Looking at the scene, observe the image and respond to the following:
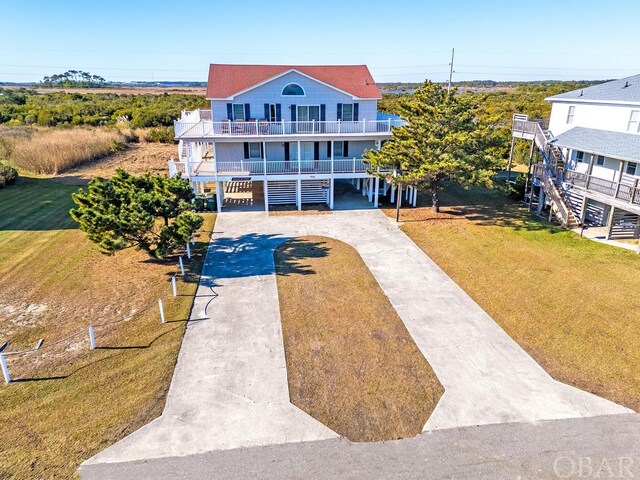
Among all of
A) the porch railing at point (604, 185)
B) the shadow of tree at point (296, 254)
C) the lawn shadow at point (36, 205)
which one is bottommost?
the shadow of tree at point (296, 254)

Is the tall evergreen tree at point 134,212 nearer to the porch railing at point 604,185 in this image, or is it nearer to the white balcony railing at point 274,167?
the white balcony railing at point 274,167

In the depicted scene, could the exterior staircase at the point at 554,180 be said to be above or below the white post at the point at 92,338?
above

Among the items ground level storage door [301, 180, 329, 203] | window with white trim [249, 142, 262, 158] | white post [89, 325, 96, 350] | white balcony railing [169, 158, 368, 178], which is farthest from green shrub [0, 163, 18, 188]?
white post [89, 325, 96, 350]

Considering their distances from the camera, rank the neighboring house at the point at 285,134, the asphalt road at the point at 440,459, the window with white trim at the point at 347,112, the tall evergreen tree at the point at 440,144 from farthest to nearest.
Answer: the window with white trim at the point at 347,112 → the neighboring house at the point at 285,134 → the tall evergreen tree at the point at 440,144 → the asphalt road at the point at 440,459

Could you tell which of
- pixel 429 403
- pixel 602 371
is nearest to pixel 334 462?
pixel 429 403

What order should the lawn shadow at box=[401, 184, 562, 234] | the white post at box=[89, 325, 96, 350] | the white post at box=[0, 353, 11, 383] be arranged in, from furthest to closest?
1. the lawn shadow at box=[401, 184, 562, 234]
2. the white post at box=[89, 325, 96, 350]
3. the white post at box=[0, 353, 11, 383]

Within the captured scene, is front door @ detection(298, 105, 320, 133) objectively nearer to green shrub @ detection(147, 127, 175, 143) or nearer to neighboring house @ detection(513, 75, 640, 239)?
neighboring house @ detection(513, 75, 640, 239)

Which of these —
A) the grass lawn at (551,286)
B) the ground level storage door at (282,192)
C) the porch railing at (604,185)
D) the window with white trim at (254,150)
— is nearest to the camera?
the grass lawn at (551,286)

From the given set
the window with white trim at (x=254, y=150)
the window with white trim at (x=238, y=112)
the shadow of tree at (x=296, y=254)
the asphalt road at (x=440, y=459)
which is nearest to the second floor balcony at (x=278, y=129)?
the window with white trim at (x=238, y=112)
